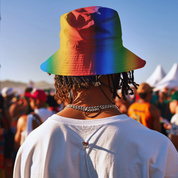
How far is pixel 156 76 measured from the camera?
16.5m

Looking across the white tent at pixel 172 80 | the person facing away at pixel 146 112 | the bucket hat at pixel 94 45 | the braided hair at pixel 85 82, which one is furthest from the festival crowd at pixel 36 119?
the white tent at pixel 172 80

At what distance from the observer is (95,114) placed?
3.76 feet

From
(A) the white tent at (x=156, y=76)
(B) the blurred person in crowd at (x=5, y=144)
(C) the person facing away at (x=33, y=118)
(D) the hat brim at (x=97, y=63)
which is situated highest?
(D) the hat brim at (x=97, y=63)

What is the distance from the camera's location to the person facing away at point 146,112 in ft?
12.8

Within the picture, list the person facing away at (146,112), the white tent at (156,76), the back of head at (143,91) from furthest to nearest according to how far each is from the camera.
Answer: the white tent at (156,76) → the back of head at (143,91) → the person facing away at (146,112)

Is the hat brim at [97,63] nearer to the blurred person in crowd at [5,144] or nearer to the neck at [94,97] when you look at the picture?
the neck at [94,97]

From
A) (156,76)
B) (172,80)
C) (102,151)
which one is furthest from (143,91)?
(156,76)

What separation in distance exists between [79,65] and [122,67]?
25 cm

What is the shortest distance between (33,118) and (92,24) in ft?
9.26

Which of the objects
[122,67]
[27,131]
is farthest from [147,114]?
[122,67]

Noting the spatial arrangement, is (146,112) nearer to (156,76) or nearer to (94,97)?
(94,97)

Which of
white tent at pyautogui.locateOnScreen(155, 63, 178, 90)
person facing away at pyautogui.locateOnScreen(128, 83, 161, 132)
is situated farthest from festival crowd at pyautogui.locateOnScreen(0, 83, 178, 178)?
white tent at pyautogui.locateOnScreen(155, 63, 178, 90)

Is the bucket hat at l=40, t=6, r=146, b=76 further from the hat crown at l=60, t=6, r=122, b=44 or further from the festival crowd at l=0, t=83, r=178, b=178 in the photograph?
the festival crowd at l=0, t=83, r=178, b=178

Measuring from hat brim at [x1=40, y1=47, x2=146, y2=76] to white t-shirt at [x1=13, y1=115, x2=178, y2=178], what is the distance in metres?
0.27
